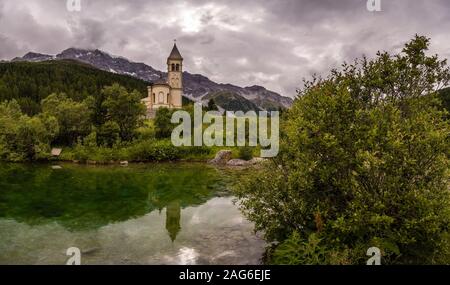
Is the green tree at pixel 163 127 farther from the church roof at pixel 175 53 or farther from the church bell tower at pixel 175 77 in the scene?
the church roof at pixel 175 53

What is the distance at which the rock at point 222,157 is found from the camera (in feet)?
210

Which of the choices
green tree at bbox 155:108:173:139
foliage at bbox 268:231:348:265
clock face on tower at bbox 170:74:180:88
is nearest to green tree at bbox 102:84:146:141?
green tree at bbox 155:108:173:139

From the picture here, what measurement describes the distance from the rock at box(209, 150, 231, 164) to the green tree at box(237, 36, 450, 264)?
47.5 meters

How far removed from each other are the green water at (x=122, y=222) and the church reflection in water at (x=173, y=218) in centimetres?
5

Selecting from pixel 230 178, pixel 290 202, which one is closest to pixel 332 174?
pixel 290 202

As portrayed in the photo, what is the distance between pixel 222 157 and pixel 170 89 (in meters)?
70.3

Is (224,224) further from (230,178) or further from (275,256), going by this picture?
(230,178)

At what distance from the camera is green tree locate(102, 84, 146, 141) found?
70688 mm

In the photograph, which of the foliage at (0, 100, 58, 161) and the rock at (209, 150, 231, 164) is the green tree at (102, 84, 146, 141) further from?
the rock at (209, 150, 231, 164)

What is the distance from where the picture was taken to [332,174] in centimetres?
1459

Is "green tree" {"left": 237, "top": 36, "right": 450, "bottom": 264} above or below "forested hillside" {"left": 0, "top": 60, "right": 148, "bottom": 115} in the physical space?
below

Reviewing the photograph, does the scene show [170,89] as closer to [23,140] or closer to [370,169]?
[23,140]

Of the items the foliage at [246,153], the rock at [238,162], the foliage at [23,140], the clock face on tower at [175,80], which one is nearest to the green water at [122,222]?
the rock at [238,162]

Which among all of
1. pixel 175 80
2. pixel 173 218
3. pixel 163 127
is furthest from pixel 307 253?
pixel 175 80
